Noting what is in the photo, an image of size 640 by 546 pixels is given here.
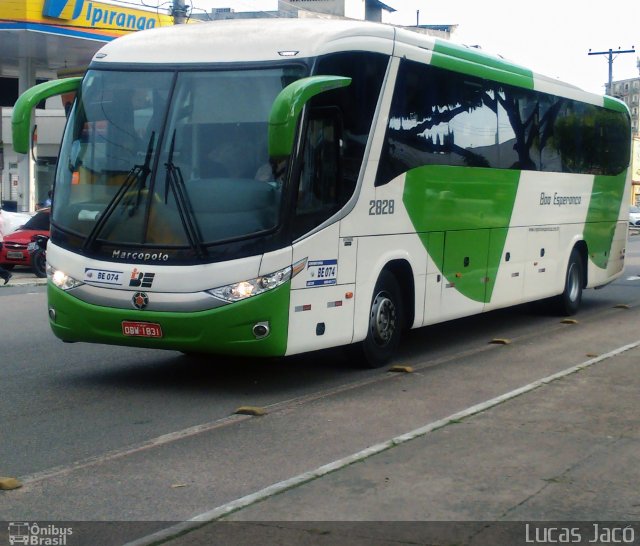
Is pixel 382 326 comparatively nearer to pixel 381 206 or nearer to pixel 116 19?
pixel 381 206

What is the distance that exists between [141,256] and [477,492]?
4.23m

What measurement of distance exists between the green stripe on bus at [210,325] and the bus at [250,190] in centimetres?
1

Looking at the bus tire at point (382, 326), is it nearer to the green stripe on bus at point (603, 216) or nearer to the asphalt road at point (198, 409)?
the asphalt road at point (198, 409)

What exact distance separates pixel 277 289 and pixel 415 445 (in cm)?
249

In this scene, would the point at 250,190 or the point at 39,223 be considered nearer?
the point at 250,190

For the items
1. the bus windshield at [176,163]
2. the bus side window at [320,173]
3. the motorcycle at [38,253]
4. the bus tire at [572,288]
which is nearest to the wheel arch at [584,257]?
the bus tire at [572,288]

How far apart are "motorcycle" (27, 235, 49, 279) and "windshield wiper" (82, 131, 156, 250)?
1413 centimetres

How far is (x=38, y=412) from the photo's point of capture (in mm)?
8906

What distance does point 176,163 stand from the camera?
953 cm

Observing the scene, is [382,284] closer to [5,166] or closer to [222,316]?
[222,316]

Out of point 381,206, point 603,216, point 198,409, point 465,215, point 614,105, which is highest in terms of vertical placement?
point 614,105

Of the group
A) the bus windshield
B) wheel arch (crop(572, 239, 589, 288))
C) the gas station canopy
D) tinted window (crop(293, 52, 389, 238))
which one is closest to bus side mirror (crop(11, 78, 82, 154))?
the bus windshield

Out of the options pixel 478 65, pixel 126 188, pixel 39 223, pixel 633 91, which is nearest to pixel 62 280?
pixel 126 188

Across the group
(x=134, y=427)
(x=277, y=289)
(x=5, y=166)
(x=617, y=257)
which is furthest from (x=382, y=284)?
(x=5, y=166)
